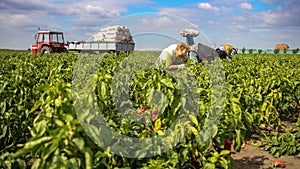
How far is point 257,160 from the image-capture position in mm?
4605

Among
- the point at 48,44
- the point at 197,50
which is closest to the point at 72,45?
the point at 48,44

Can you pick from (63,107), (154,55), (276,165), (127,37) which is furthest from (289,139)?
(127,37)

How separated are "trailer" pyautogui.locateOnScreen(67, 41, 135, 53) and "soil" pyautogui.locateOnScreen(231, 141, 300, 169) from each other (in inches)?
669

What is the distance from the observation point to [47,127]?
2322 millimetres

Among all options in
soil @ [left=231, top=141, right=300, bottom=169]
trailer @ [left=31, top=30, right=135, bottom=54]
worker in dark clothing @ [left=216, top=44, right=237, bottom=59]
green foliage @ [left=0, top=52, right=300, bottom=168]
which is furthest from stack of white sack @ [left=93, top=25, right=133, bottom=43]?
soil @ [left=231, top=141, right=300, bottom=169]

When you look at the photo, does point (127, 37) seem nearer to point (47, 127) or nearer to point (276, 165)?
point (276, 165)

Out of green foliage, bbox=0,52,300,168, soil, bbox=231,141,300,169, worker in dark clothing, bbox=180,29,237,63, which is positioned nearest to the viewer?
green foliage, bbox=0,52,300,168

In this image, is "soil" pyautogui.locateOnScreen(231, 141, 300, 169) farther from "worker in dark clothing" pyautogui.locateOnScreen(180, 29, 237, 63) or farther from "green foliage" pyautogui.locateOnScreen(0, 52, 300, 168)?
"worker in dark clothing" pyautogui.locateOnScreen(180, 29, 237, 63)

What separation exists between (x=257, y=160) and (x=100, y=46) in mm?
18482

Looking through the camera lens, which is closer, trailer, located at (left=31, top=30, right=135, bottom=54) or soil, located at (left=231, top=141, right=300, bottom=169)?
soil, located at (left=231, top=141, right=300, bottom=169)

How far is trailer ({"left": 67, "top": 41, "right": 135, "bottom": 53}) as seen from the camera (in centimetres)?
2159

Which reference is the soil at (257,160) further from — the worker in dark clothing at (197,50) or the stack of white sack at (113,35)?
the stack of white sack at (113,35)

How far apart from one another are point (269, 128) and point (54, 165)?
504 centimetres

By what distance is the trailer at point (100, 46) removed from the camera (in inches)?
850
